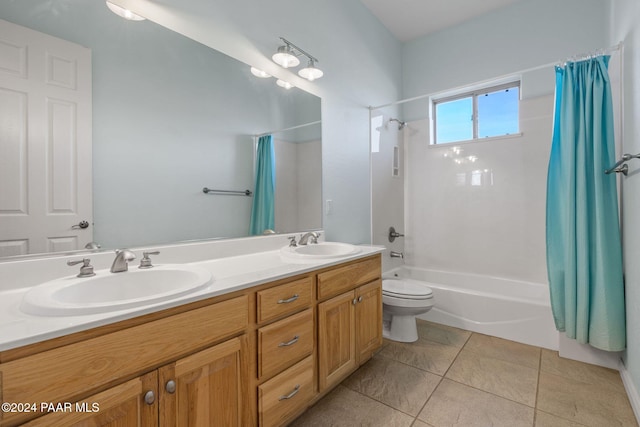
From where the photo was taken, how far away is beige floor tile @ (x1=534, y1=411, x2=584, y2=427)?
1.40m

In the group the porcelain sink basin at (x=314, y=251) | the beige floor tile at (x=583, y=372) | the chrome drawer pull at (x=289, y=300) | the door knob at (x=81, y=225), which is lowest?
the beige floor tile at (x=583, y=372)

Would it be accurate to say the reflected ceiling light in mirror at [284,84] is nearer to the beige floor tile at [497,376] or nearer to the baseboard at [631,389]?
the beige floor tile at [497,376]

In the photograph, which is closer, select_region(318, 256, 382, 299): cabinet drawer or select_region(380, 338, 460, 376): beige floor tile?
select_region(318, 256, 382, 299): cabinet drawer

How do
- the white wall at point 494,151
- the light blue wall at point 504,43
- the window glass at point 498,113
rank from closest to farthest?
the light blue wall at point 504,43 → the white wall at point 494,151 → the window glass at point 498,113

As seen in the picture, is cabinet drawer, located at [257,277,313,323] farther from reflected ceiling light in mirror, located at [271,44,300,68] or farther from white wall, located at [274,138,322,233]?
reflected ceiling light in mirror, located at [271,44,300,68]

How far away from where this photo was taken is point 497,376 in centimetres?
181

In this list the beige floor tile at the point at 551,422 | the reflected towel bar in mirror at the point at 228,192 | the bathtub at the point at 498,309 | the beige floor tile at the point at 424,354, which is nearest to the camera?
the beige floor tile at the point at 551,422

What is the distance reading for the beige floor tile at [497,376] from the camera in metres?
1.65

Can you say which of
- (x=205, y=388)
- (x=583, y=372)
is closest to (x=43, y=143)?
(x=205, y=388)

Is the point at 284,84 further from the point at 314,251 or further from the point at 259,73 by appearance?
the point at 314,251

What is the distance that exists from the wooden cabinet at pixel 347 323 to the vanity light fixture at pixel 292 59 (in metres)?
1.34

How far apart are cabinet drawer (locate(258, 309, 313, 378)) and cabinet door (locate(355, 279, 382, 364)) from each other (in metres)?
0.44

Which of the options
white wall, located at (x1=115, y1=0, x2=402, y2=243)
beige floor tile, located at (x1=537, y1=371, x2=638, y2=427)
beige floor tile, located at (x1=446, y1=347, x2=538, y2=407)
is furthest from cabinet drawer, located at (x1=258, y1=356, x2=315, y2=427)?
beige floor tile, located at (x1=537, y1=371, x2=638, y2=427)

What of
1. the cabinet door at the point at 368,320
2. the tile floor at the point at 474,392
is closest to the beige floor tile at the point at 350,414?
the tile floor at the point at 474,392
